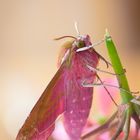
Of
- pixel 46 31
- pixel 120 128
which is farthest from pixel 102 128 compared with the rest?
pixel 46 31

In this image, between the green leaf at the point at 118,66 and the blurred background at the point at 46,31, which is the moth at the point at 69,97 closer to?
the green leaf at the point at 118,66

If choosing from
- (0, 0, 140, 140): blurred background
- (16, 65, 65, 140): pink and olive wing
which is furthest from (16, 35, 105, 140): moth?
(0, 0, 140, 140): blurred background

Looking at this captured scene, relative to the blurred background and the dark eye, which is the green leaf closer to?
the dark eye

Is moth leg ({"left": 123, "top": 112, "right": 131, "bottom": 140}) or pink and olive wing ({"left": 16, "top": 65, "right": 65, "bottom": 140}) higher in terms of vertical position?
pink and olive wing ({"left": 16, "top": 65, "right": 65, "bottom": 140})

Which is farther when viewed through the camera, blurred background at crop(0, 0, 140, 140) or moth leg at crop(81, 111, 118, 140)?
blurred background at crop(0, 0, 140, 140)

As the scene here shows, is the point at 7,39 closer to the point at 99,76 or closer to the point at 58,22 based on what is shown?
the point at 58,22

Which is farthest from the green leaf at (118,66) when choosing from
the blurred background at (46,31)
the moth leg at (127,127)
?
the blurred background at (46,31)

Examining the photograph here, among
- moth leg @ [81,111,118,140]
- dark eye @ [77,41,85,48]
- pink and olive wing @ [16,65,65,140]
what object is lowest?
moth leg @ [81,111,118,140]

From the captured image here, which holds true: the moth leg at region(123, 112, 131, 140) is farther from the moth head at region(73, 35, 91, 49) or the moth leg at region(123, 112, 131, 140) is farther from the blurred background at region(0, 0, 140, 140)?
the blurred background at region(0, 0, 140, 140)

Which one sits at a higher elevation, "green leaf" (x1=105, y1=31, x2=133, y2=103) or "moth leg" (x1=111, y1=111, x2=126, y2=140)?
"green leaf" (x1=105, y1=31, x2=133, y2=103)

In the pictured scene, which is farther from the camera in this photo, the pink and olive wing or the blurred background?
the blurred background
